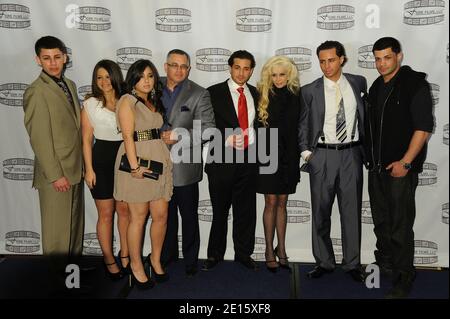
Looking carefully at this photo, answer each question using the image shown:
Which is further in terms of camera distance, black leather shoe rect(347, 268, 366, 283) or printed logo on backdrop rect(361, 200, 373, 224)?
printed logo on backdrop rect(361, 200, 373, 224)

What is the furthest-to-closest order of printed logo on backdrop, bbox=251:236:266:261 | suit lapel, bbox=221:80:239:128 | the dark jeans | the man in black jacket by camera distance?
printed logo on backdrop, bbox=251:236:266:261 → suit lapel, bbox=221:80:239:128 → the dark jeans → the man in black jacket

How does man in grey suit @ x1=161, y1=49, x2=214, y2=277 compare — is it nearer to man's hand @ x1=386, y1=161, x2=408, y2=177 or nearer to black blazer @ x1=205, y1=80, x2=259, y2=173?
black blazer @ x1=205, y1=80, x2=259, y2=173

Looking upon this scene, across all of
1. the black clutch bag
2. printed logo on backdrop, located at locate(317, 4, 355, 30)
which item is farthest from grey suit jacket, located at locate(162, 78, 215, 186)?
printed logo on backdrop, located at locate(317, 4, 355, 30)

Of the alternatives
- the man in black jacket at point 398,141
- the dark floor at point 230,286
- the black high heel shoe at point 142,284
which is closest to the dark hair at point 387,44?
the man in black jacket at point 398,141

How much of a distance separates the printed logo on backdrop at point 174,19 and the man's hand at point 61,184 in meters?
1.72

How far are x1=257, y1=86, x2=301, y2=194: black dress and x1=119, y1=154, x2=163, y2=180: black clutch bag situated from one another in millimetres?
979

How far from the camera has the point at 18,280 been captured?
3.98 metres

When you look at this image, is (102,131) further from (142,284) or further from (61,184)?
(142,284)

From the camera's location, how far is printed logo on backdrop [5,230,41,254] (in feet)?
14.8

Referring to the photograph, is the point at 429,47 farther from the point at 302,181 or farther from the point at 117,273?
the point at 117,273

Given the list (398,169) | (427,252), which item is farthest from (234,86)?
(427,252)

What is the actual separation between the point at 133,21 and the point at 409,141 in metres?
2.76

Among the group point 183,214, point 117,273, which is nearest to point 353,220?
point 183,214

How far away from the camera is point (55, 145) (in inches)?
138
